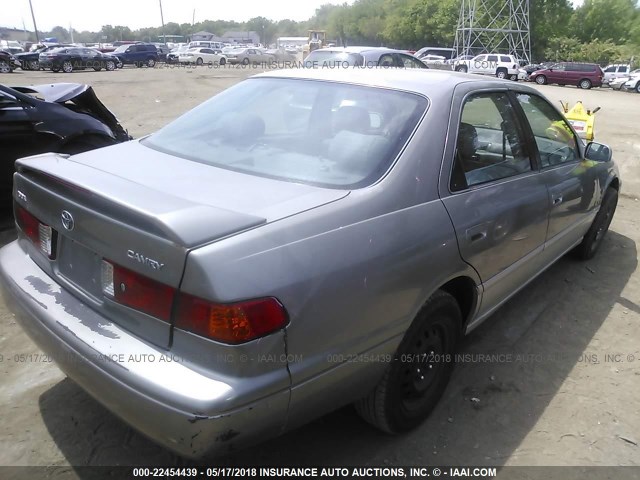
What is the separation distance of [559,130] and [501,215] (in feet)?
4.96

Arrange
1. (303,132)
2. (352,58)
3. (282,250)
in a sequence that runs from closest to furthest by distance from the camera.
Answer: (282,250), (303,132), (352,58)

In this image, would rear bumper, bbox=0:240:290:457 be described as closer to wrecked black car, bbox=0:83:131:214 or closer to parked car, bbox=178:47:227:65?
wrecked black car, bbox=0:83:131:214

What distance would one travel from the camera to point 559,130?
384 cm

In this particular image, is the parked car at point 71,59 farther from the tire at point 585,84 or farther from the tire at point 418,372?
the tire at point 418,372

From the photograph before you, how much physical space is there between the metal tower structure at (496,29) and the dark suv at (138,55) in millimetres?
28382

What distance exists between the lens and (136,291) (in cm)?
188

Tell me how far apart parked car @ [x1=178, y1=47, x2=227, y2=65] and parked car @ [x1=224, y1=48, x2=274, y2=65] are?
1.29 metres

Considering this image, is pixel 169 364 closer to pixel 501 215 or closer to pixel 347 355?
pixel 347 355

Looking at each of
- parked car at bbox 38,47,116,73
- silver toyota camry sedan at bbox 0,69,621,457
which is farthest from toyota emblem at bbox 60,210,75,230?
parked car at bbox 38,47,116,73

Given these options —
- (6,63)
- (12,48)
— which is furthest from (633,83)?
(12,48)

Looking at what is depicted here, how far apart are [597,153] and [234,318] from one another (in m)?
3.62

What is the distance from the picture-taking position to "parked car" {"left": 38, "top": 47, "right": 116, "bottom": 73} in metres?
29.7

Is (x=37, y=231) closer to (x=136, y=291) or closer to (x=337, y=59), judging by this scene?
(x=136, y=291)

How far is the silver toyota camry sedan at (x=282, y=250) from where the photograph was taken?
1.72 metres
